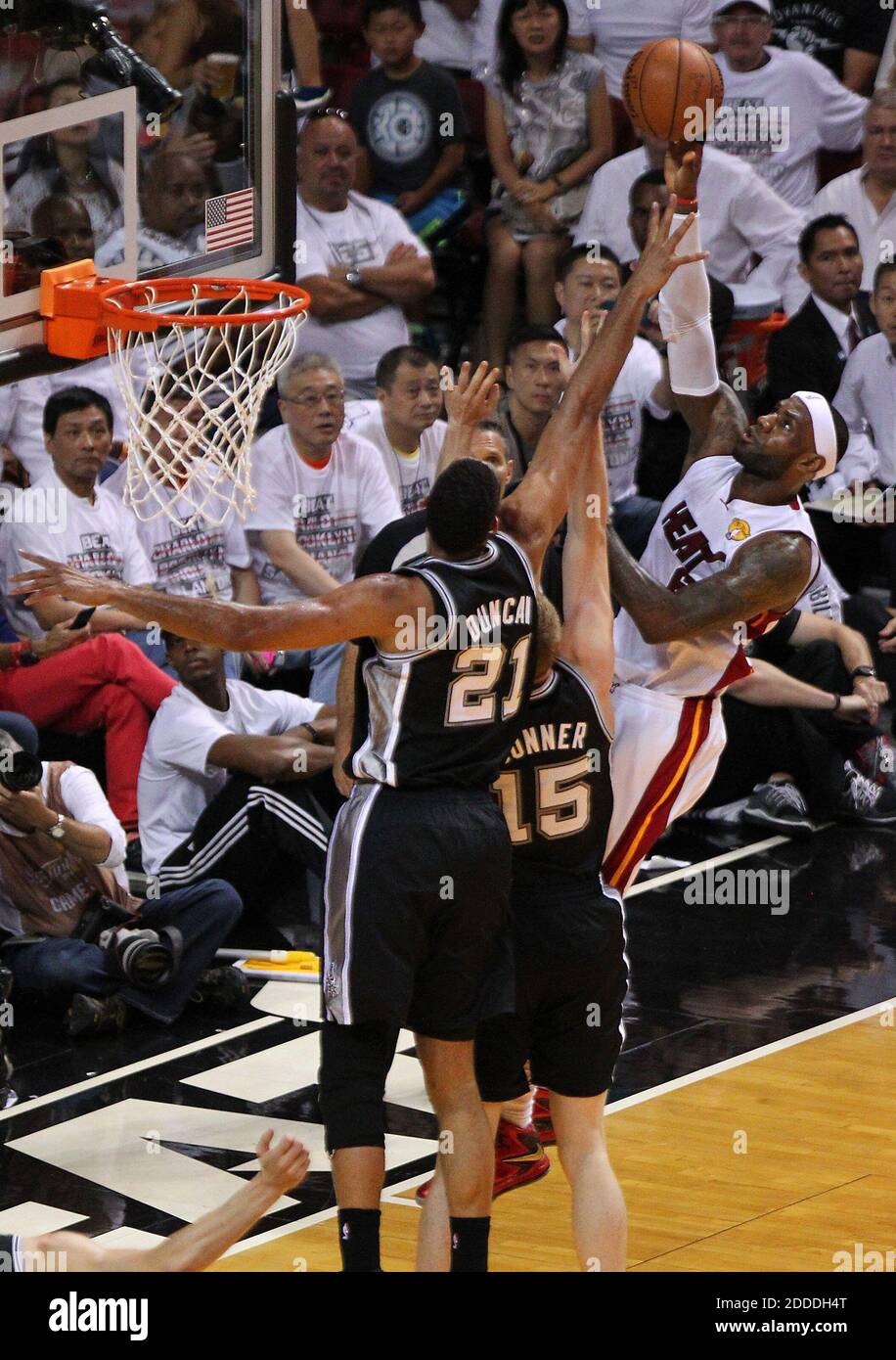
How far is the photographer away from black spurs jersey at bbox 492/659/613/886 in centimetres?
223

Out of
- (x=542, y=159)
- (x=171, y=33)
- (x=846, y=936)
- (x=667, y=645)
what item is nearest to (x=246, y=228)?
(x=171, y=33)

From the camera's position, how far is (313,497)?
9023mm

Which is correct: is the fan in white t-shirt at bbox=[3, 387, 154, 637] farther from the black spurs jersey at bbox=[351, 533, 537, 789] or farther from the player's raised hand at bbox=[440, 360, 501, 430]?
the black spurs jersey at bbox=[351, 533, 537, 789]

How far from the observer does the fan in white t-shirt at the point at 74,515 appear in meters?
8.12

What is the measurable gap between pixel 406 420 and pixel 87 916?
3.13m

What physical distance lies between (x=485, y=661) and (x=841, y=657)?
4.85m

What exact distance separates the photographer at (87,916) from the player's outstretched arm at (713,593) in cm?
200

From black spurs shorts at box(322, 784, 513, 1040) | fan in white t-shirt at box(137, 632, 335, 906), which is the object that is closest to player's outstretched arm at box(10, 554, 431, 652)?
black spurs shorts at box(322, 784, 513, 1040)

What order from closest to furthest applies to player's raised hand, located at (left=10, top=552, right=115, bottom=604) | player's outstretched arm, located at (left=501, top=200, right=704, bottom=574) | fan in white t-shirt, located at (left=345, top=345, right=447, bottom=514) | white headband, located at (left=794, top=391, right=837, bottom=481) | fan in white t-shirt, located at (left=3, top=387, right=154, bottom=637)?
player's raised hand, located at (left=10, top=552, right=115, bottom=604)
player's outstretched arm, located at (left=501, top=200, right=704, bottom=574)
white headband, located at (left=794, top=391, right=837, bottom=481)
fan in white t-shirt, located at (left=3, top=387, right=154, bottom=637)
fan in white t-shirt, located at (left=345, top=345, right=447, bottom=514)

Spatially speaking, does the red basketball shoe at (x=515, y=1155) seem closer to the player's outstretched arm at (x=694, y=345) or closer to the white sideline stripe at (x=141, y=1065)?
the white sideline stripe at (x=141, y=1065)

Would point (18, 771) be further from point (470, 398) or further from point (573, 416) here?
point (573, 416)

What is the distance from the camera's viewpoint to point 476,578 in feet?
15.5

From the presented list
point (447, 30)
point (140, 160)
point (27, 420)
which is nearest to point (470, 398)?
point (140, 160)

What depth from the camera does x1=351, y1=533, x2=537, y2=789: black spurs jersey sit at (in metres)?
4.68
